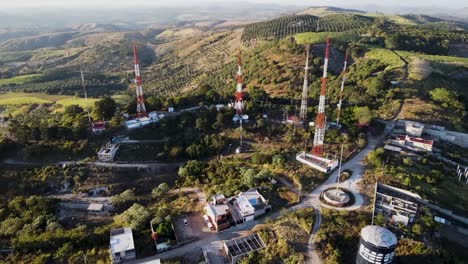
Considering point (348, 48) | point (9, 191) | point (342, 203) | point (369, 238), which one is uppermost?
point (348, 48)

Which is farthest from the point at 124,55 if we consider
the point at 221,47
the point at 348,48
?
the point at 348,48

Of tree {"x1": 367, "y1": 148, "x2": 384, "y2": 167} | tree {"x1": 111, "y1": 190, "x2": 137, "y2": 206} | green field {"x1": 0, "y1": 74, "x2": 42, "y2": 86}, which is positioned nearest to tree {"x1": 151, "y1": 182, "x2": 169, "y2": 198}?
tree {"x1": 111, "y1": 190, "x2": 137, "y2": 206}

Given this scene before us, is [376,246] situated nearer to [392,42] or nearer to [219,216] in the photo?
[219,216]

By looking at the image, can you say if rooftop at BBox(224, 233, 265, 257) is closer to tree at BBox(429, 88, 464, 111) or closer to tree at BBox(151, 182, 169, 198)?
tree at BBox(151, 182, 169, 198)

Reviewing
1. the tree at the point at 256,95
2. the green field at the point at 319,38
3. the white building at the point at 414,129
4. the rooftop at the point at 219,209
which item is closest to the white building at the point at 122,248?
the rooftop at the point at 219,209

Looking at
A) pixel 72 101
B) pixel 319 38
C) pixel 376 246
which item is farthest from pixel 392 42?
pixel 72 101

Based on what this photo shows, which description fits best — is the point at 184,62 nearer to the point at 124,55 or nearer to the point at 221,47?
the point at 221,47
